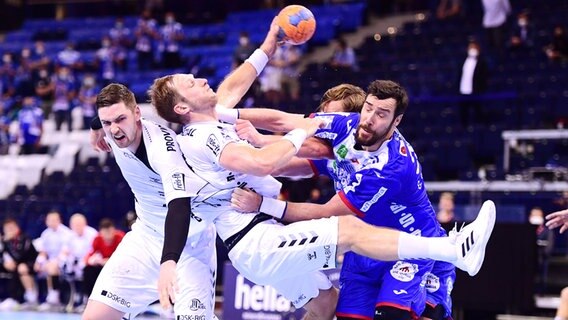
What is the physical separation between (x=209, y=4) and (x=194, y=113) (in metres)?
22.1

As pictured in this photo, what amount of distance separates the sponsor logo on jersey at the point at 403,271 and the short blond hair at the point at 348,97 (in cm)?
129

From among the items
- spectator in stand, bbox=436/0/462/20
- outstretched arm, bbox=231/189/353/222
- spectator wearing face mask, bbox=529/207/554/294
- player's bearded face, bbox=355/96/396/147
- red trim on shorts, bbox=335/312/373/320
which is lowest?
spectator wearing face mask, bbox=529/207/554/294

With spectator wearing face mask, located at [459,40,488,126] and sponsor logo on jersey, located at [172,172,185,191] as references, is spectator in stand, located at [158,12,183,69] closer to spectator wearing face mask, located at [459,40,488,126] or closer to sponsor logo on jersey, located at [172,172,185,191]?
spectator wearing face mask, located at [459,40,488,126]

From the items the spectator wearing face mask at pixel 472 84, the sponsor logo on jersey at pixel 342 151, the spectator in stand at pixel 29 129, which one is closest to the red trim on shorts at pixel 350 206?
the sponsor logo on jersey at pixel 342 151

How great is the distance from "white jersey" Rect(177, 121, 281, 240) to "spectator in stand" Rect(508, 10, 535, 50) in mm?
12987

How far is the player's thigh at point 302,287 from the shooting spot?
6.94 m

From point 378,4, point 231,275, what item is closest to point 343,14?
point 378,4

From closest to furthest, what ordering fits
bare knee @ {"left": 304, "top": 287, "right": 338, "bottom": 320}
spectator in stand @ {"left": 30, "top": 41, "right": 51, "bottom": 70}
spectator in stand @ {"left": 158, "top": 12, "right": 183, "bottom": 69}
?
bare knee @ {"left": 304, "top": 287, "right": 338, "bottom": 320}, spectator in stand @ {"left": 158, "top": 12, "right": 183, "bottom": 69}, spectator in stand @ {"left": 30, "top": 41, "right": 51, "bottom": 70}

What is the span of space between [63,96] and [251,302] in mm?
12721

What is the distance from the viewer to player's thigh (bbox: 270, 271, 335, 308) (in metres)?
6.94

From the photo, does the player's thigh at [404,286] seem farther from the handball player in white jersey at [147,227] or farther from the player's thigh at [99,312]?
the player's thigh at [99,312]

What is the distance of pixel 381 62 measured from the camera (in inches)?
803

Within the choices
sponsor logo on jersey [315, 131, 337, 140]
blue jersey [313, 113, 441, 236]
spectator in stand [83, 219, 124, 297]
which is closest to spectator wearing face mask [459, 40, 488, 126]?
spectator in stand [83, 219, 124, 297]

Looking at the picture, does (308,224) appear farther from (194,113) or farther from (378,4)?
(378,4)
